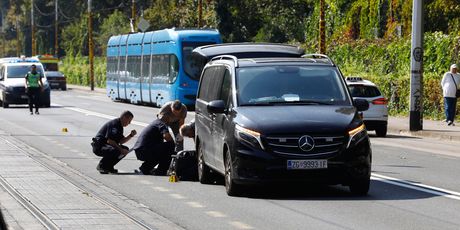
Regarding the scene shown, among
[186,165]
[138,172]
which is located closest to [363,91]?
[138,172]

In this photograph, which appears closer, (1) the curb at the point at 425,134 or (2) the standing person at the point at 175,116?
(2) the standing person at the point at 175,116

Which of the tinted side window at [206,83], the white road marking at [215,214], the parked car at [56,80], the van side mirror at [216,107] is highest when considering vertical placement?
the tinted side window at [206,83]

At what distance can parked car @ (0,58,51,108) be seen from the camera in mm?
47938

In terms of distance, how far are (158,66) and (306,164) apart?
33924 millimetres

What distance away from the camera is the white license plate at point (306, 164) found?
46.7ft

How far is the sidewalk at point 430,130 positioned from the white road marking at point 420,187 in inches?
411

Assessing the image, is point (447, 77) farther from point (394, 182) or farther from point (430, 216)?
point (430, 216)

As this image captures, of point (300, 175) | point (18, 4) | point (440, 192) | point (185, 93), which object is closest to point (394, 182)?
point (440, 192)

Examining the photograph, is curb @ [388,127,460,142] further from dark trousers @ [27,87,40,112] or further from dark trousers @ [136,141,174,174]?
dark trousers @ [27,87,40,112]

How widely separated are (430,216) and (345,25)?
4206 cm

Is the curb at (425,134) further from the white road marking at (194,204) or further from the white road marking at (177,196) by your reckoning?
the white road marking at (194,204)

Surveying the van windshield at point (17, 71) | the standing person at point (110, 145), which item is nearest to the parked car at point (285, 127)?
the standing person at point (110, 145)

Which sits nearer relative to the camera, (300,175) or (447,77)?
(300,175)

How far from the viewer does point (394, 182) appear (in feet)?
54.5
